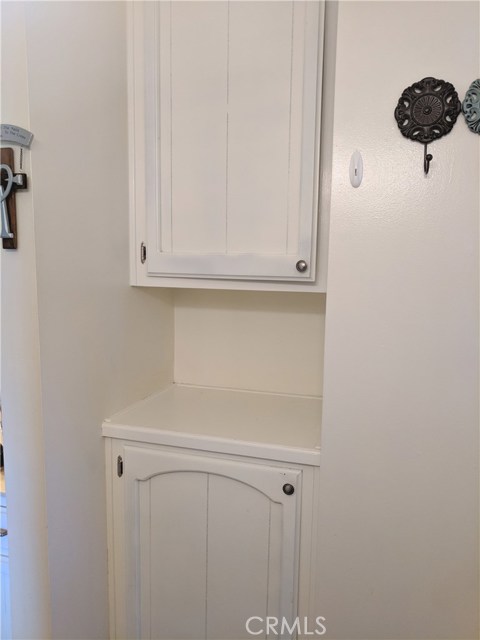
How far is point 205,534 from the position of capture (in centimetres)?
121

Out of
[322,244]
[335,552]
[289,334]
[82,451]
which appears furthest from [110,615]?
[322,244]

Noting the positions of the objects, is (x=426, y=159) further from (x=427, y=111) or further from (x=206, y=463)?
(x=206, y=463)

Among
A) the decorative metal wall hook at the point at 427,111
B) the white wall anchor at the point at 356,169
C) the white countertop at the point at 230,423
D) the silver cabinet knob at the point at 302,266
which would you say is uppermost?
the decorative metal wall hook at the point at 427,111

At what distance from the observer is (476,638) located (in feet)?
3.22

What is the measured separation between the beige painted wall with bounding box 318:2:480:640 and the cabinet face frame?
0.07m

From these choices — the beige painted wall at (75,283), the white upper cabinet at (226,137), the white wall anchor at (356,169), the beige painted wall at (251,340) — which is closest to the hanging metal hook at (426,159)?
the white wall anchor at (356,169)

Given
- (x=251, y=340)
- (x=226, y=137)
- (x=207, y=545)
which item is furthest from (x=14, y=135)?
(x=207, y=545)

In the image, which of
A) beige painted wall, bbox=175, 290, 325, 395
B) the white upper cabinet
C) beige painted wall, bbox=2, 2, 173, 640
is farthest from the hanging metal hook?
beige painted wall, bbox=2, 2, 173, 640

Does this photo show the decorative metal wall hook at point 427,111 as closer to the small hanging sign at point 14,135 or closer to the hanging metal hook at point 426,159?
the hanging metal hook at point 426,159

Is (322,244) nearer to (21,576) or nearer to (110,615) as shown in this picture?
(21,576)

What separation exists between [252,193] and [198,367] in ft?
2.42

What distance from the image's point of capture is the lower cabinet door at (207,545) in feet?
3.77

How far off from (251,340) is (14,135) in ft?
3.23

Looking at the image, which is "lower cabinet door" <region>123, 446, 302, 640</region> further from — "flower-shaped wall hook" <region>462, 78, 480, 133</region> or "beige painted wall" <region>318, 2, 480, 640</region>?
"flower-shaped wall hook" <region>462, 78, 480, 133</region>
